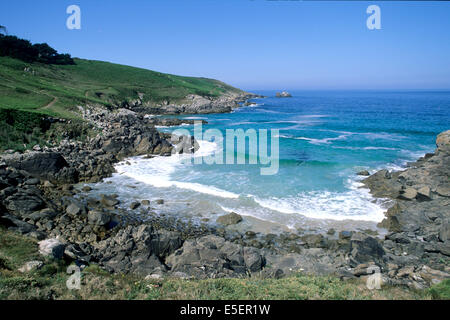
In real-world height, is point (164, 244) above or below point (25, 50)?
below

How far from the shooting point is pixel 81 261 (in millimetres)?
9656

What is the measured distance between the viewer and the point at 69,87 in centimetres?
5425

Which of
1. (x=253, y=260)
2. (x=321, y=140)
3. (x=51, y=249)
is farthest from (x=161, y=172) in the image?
(x=321, y=140)

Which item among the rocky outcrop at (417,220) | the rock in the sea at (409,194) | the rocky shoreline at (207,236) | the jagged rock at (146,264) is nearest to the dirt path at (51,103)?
the rocky shoreline at (207,236)

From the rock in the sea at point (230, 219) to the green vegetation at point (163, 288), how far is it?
6932 mm

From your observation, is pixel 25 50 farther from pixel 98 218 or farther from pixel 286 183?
pixel 286 183

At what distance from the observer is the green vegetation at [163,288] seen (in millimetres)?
6644

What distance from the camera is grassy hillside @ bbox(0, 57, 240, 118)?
1335 inches

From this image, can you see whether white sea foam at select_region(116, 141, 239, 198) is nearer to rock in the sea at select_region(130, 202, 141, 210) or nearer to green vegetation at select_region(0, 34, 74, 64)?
rock in the sea at select_region(130, 202, 141, 210)

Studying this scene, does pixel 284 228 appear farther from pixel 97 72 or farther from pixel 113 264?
pixel 97 72

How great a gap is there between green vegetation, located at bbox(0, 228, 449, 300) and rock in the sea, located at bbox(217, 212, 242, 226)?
273 inches

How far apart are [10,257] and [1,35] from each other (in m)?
80.7

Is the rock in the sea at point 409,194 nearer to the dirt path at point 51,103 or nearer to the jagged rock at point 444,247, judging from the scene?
the jagged rock at point 444,247

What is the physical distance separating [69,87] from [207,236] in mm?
54536
